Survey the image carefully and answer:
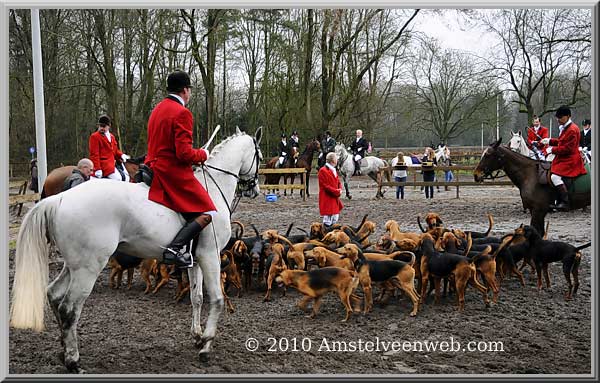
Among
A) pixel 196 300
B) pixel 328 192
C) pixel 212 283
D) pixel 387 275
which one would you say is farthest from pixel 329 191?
pixel 212 283

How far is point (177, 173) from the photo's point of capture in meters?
4.86

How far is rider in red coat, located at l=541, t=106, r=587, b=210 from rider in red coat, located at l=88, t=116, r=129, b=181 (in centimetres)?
709

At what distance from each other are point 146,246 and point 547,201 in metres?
7.69

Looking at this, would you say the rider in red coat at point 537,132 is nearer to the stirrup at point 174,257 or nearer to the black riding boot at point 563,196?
the black riding boot at point 563,196

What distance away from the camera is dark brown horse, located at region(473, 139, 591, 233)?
9.98m

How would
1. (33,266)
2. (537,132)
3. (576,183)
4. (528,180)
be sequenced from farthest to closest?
(537,132) < (528,180) < (576,183) < (33,266)

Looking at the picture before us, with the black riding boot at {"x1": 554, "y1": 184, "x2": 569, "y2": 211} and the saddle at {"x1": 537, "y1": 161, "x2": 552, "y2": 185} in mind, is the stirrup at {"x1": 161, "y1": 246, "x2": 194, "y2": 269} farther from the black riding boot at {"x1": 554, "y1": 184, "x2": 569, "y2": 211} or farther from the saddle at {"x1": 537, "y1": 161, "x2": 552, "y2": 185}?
the saddle at {"x1": 537, "y1": 161, "x2": 552, "y2": 185}

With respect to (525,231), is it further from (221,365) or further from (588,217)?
(588,217)

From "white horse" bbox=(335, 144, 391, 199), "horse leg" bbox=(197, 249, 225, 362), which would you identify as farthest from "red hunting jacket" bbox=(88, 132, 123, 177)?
"white horse" bbox=(335, 144, 391, 199)

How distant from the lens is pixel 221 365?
4.80 metres

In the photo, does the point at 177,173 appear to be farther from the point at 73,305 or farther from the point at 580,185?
the point at 580,185

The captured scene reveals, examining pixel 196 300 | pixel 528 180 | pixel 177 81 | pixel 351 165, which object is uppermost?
pixel 177 81

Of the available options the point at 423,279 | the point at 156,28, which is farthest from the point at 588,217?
the point at 156,28

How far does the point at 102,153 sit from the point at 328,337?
527 centimetres
